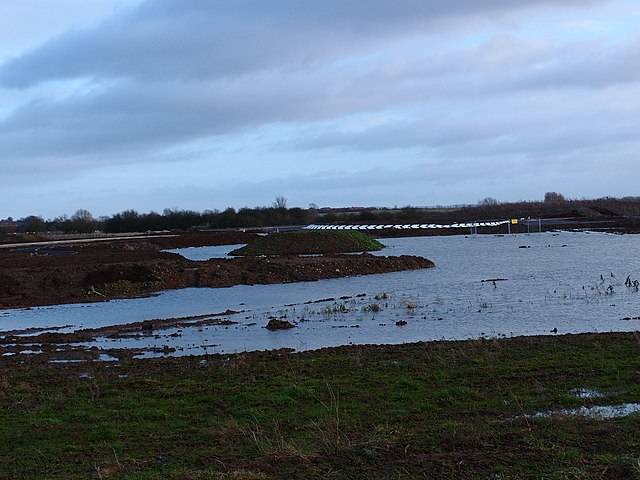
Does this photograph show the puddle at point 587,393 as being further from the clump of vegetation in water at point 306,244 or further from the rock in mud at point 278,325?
the clump of vegetation in water at point 306,244

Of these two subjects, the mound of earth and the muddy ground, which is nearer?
the muddy ground

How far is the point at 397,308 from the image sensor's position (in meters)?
25.1

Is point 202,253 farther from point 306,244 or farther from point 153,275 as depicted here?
point 153,275

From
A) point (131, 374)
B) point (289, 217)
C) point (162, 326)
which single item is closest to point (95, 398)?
point (131, 374)

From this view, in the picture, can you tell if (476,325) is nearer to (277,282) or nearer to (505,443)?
(505,443)

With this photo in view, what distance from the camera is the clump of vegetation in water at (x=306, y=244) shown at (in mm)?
54469

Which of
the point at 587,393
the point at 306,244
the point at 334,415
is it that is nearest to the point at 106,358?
the point at 334,415

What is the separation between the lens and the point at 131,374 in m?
14.5

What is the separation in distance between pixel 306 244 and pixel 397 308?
31.0 m

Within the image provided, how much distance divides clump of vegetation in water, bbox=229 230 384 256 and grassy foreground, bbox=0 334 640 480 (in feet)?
126

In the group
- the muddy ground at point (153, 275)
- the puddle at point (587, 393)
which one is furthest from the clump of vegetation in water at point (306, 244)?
the puddle at point (587, 393)

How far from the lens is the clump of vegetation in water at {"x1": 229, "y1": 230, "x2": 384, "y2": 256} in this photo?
54469 millimetres

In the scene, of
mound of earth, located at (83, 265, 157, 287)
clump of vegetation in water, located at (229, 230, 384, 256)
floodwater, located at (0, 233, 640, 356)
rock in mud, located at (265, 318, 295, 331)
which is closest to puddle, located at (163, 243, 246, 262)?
clump of vegetation in water, located at (229, 230, 384, 256)

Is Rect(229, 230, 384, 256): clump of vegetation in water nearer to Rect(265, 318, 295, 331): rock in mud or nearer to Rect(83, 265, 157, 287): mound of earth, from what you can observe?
Rect(83, 265, 157, 287): mound of earth
